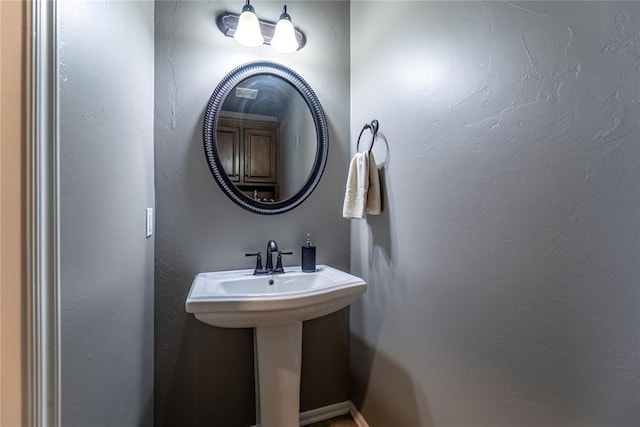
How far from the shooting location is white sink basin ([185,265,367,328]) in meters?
1.03

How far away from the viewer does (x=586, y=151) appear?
655mm

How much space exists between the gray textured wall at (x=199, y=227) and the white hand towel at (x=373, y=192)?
1.31 feet

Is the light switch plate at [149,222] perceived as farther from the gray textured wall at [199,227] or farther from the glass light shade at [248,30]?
the glass light shade at [248,30]

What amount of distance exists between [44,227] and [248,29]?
4.36 ft

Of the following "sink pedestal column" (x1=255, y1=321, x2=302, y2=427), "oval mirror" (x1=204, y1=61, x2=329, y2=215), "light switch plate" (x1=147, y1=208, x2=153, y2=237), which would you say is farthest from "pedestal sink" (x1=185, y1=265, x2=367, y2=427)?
"oval mirror" (x1=204, y1=61, x2=329, y2=215)

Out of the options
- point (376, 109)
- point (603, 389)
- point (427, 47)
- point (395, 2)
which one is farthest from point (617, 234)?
point (395, 2)

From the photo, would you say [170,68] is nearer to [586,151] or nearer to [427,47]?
[427,47]

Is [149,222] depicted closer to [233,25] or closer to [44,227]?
[44,227]

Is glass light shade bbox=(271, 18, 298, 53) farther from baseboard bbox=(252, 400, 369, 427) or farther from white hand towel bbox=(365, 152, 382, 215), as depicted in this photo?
baseboard bbox=(252, 400, 369, 427)

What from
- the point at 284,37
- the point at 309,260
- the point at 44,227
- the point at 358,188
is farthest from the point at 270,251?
the point at 284,37

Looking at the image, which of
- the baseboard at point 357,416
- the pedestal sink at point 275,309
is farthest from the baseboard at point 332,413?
the pedestal sink at point 275,309

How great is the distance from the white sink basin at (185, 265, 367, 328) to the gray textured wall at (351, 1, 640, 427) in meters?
0.32

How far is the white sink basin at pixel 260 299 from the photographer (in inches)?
40.4

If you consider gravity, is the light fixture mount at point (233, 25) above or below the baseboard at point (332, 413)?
above
